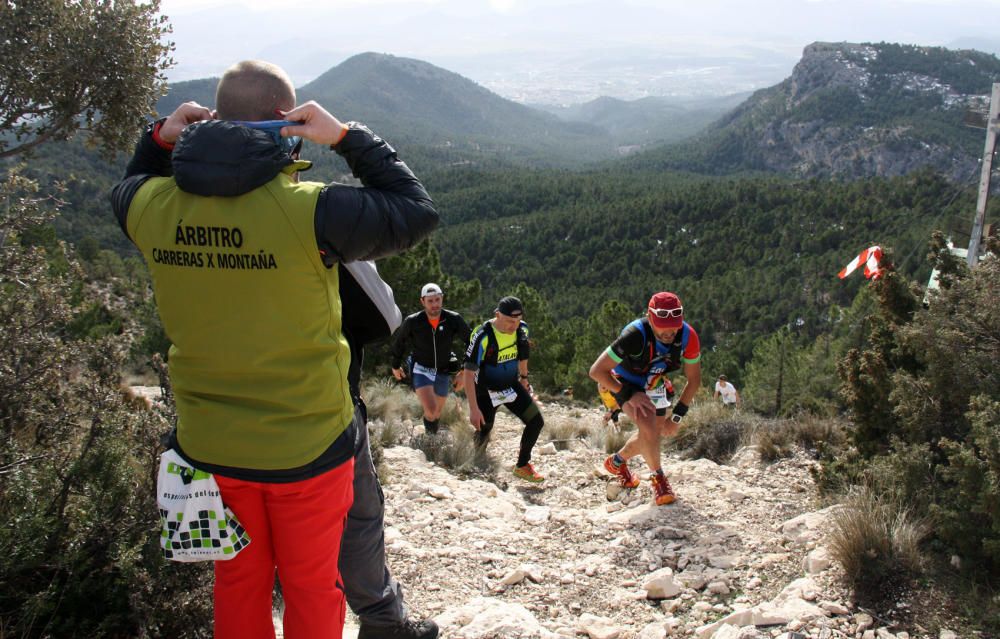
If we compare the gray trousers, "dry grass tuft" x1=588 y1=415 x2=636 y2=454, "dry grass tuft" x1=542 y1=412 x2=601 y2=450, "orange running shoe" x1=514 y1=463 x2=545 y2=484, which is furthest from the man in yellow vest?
"dry grass tuft" x1=542 y1=412 x2=601 y2=450

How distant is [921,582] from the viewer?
9.31ft

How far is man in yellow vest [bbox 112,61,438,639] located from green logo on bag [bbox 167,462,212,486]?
2cm

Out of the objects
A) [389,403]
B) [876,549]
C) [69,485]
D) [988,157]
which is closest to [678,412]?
[876,549]

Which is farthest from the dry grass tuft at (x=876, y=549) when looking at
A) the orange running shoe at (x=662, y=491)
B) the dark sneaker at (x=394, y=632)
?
the dark sneaker at (x=394, y=632)

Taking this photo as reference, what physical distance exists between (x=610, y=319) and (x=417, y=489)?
1388cm

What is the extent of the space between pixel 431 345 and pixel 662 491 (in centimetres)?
264

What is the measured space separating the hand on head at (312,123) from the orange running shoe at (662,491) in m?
3.71

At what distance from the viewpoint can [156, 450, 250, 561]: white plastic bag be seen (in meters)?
1.65

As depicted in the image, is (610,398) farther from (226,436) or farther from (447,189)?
(447,189)

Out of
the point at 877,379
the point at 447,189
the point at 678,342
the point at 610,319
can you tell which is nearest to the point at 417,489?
the point at 678,342

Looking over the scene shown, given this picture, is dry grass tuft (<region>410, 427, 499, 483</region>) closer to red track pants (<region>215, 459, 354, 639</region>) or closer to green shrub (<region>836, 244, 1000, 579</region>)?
green shrub (<region>836, 244, 1000, 579</region>)

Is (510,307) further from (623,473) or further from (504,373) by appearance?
(623,473)

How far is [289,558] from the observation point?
169 cm

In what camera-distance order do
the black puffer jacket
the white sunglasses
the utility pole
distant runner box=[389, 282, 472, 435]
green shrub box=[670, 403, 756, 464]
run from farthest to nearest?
the utility pole → green shrub box=[670, 403, 756, 464] → distant runner box=[389, 282, 472, 435] → the white sunglasses → the black puffer jacket
